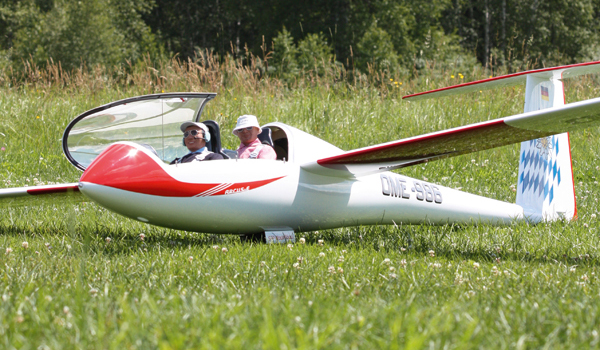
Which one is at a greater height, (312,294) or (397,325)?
(397,325)

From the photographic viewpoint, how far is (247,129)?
18.2 feet

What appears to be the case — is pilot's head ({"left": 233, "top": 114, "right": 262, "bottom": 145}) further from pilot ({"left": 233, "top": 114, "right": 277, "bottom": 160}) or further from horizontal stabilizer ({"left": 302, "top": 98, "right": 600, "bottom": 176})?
horizontal stabilizer ({"left": 302, "top": 98, "right": 600, "bottom": 176})

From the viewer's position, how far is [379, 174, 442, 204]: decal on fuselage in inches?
210

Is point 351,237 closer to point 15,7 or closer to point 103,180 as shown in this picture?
point 103,180

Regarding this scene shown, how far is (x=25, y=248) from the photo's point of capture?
4.11 metres

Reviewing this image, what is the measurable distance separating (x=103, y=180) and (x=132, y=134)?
1.76m

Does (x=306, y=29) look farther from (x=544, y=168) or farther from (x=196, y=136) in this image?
(x=196, y=136)

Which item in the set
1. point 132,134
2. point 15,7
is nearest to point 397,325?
point 132,134

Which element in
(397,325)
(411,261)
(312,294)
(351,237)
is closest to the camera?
(397,325)

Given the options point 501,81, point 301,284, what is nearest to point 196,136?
point 301,284

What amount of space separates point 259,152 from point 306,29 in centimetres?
3104

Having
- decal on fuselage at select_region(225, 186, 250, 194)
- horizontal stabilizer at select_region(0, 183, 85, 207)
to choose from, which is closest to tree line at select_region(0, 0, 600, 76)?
horizontal stabilizer at select_region(0, 183, 85, 207)

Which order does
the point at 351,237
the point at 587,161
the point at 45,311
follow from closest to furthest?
the point at 45,311 → the point at 351,237 → the point at 587,161

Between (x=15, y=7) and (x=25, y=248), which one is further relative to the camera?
(x=15, y=7)
